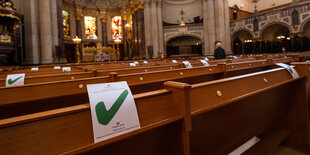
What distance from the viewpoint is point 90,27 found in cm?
2095

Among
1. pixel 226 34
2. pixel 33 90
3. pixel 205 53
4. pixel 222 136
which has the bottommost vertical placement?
pixel 222 136

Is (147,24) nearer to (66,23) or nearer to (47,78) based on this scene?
(66,23)

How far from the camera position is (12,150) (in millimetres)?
703

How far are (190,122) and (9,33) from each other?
11183mm

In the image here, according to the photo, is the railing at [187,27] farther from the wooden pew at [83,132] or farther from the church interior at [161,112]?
the wooden pew at [83,132]

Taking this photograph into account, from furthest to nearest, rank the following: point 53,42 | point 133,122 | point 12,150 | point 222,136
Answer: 1. point 53,42
2. point 222,136
3. point 133,122
4. point 12,150

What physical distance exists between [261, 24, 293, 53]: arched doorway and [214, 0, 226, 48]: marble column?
4.50 metres

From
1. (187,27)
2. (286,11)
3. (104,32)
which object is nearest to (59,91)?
(187,27)

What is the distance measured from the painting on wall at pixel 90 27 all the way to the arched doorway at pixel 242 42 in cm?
1654

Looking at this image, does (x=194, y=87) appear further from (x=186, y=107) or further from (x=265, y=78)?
(x=265, y=78)

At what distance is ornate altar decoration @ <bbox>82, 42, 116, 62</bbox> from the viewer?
17.6m

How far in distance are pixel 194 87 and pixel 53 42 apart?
12.0m

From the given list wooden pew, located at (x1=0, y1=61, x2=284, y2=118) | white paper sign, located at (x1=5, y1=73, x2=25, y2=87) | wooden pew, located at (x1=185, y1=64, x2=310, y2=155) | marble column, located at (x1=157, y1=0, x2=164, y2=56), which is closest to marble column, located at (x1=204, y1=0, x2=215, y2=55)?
marble column, located at (x1=157, y1=0, x2=164, y2=56)

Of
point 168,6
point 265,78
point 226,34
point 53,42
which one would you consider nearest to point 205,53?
point 226,34
